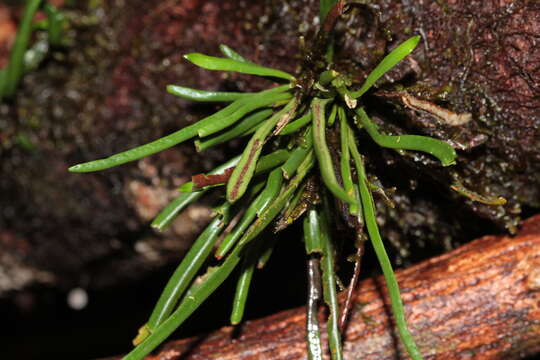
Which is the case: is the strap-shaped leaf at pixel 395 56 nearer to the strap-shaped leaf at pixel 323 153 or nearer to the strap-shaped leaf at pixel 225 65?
the strap-shaped leaf at pixel 323 153

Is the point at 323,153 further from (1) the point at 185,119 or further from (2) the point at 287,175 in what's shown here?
(1) the point at 185,119

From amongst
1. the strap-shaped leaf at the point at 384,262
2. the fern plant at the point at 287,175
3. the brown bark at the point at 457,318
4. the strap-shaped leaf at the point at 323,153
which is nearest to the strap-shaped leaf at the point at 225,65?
the fern plant at the point at 287,175

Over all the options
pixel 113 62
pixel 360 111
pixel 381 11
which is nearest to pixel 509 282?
pixel 360 111

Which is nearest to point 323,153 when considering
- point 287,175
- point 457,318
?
point 287,175

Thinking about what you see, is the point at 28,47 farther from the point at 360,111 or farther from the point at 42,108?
the point at 360,111

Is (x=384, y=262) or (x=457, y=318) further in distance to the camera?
(x=457, y=318)
